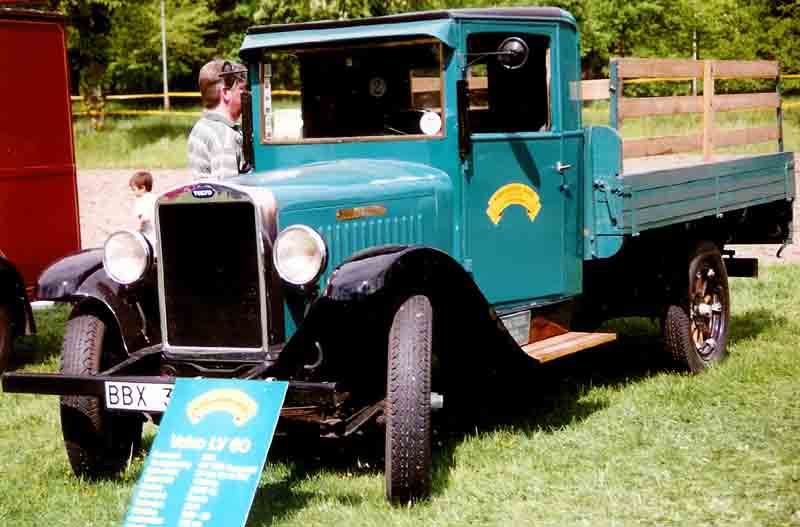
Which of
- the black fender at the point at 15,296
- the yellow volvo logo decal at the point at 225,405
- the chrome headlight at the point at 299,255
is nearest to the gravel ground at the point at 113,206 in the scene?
the black fender at the point at 15,296

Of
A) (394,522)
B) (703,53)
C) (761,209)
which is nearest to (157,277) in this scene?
(394,522)

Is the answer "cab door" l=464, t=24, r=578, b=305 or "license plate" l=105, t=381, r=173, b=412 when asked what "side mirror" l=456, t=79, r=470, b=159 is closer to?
"cab door" l=464, t=24, r=578, b=305

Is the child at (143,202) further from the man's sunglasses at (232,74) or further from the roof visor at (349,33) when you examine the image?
the roof visor at (349,33)

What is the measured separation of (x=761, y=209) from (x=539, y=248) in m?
2.82

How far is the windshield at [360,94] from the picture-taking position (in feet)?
19.3

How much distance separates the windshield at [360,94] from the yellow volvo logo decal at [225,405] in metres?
1.79

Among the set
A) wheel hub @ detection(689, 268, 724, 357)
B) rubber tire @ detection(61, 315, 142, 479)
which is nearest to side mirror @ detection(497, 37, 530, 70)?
rubber tire @ detection(61, 315, 142, 479)

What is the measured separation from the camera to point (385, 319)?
5.33 m

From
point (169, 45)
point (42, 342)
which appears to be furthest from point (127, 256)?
point (169, 45)

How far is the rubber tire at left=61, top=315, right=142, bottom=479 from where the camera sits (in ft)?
17.4

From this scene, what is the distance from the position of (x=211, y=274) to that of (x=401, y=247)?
2.72 ft

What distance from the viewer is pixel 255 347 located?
4.99 m

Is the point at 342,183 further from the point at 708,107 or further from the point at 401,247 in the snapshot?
the point at 708,107

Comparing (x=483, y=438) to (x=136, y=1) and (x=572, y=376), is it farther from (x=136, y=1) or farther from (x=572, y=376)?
(x=136, y=1)
